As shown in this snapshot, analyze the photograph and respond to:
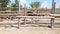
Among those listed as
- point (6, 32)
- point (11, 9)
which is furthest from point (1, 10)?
point (6, 32)

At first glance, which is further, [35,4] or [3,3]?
[3,3]

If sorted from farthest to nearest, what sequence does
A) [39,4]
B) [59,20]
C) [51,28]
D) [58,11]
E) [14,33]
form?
1. [59,20]
2. [39,4]
3. [58,11]
4. [51,28]
5. [14,33]

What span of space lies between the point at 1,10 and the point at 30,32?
11.7ft

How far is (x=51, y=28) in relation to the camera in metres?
8.68

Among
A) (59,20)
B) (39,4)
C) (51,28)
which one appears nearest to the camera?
(51,28)

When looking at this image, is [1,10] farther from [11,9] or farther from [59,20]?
[59,20]

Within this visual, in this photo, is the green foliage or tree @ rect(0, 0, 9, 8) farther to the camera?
tree @ rect(0, 0, 9, 8)

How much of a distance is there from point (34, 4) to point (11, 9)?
150 centimetres

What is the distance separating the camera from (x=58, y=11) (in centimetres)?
979

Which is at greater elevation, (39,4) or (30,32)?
(39,4)

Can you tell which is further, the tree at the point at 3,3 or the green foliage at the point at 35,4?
the tree at the point at 3,3

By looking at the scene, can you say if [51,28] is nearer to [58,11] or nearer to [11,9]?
[58,11]

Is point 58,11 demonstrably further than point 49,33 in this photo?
Yes

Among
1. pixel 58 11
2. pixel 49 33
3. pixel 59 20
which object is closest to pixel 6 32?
pixel 49 33
